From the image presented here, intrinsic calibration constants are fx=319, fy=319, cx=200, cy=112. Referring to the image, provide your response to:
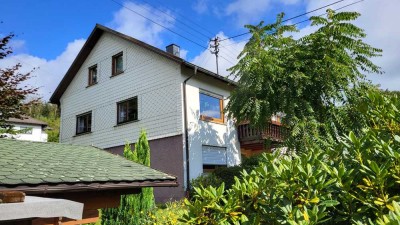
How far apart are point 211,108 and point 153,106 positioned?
321 cm

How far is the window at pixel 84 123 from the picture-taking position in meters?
20.9

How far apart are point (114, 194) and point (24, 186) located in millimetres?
2088

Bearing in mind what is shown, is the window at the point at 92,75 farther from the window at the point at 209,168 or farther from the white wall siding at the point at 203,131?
the window at the point at 209,168

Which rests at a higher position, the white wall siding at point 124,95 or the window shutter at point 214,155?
the white wall siding at point 124,95

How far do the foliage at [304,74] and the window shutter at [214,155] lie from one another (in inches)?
162

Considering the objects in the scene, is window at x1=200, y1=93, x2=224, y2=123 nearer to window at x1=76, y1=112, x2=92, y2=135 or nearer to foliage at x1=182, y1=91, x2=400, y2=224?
window at x1=76, y1=112, x2=92, y2=135

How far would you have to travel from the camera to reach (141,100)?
1769cm

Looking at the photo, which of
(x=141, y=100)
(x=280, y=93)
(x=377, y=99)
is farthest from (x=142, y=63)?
(x=377, y=99)

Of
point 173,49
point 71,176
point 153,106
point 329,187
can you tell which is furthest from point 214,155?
point 329,187

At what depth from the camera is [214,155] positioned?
17.0m

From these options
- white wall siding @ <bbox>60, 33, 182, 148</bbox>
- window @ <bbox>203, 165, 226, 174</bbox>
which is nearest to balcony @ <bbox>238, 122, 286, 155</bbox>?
window @ <bbox>203, 165, 226, 174</bbox>

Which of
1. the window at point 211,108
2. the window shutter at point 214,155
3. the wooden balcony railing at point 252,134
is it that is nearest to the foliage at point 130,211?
the window shutter at point 214,155

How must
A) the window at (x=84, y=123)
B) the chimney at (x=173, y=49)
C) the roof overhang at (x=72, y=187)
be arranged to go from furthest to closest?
1. the window at (x=84, y=123)
2. the chimney at (x=173, y=49)
3. the roof overhang at (x=72, y=187)

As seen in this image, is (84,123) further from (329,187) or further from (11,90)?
(329,187)
